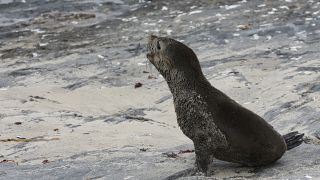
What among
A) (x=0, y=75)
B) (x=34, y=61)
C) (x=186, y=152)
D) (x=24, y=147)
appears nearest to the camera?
(x=186, y=152)

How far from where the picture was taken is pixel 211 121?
5.12 m

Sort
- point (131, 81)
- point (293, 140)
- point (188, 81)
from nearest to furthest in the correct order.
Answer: point (188, 81), point (293, 140), point (131, 81)

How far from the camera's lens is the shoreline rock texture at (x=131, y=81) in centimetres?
582

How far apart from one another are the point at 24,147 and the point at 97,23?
899cm

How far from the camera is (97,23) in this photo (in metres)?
15.7

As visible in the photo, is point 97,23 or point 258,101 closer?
point 258,101

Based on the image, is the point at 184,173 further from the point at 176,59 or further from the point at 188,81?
the point at 176,59

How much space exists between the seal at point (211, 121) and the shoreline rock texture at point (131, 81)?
0.48 ft

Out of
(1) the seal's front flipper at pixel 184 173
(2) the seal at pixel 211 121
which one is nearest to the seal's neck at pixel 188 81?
(2) the seal at pixel 211 121

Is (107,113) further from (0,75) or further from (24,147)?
(0,75)

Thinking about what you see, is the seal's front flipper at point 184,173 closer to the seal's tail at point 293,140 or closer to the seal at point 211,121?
the seal at point 211,121

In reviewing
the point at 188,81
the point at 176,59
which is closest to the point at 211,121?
the point at 188,81

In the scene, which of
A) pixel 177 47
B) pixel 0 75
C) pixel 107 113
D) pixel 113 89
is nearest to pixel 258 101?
pixel 107 113

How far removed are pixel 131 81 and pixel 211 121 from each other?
19.3 ft
